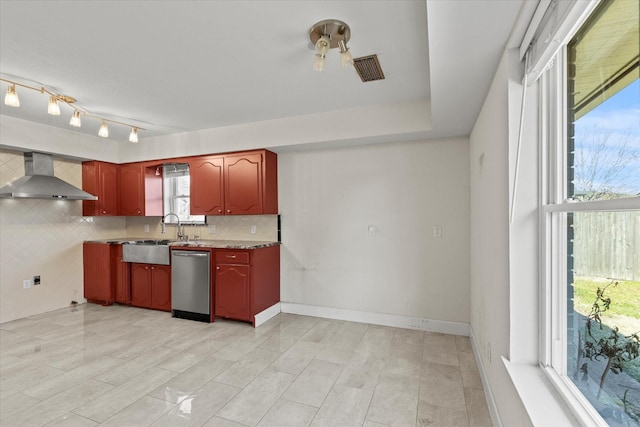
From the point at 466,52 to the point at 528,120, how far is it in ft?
1.73

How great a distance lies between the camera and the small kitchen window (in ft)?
14.7

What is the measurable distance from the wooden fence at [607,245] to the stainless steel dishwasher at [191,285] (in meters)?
3.45

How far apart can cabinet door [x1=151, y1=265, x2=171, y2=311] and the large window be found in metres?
4.06

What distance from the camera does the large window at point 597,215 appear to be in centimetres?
84

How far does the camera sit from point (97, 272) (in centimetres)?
425

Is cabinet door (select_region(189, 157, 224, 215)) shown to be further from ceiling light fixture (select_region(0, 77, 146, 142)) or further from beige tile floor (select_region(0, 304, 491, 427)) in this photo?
beige tile floor (select_region(0, 304, 491, 427))

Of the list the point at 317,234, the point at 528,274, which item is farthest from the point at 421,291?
the point at 528,274

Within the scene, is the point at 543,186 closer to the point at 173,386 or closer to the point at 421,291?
the point at 421,291

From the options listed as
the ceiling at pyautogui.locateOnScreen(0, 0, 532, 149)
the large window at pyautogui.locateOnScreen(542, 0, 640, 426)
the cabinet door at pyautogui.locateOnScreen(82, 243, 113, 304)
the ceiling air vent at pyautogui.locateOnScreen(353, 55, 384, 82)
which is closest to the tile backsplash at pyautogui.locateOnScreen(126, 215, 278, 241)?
the cabinet door at pyautogui.locateOnScreen(82, 243, 113, 304)

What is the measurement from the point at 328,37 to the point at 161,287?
374 cm

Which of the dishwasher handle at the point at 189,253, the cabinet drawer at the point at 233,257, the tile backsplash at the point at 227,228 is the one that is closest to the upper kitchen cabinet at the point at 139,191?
the tile backsplash at the point at 227,228

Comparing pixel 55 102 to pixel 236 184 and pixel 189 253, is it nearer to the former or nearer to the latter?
pixel 236 184

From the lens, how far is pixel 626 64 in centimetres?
83

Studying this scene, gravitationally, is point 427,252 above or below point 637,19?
below
